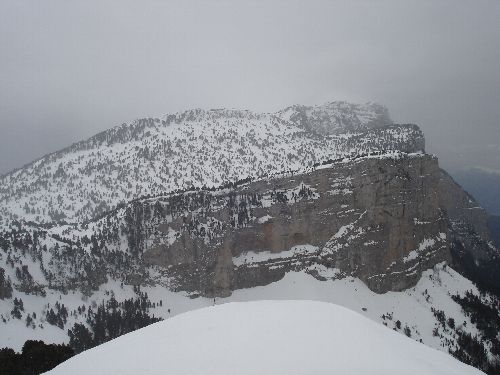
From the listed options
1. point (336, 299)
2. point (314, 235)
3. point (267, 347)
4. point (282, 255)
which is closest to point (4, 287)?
point (282, 255)

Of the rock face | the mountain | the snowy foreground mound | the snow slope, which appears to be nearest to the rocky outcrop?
the snow slope

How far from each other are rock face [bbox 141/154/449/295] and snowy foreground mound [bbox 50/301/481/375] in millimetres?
144139

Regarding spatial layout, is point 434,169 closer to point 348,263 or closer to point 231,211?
point 348,263

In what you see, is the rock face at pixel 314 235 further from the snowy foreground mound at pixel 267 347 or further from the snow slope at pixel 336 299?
the snowy foreground mound at pixel 267 347

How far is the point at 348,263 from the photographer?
548ft

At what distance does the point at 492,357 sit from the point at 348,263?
52760mm

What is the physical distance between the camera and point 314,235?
171625mm

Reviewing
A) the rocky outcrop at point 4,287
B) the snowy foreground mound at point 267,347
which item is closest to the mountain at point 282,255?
the rocky outcrop at point 4,287

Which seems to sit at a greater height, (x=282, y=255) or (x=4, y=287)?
(x=4, y=287)

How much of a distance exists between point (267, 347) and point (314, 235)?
15443cm

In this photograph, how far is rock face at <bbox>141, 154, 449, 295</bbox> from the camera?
6580 inches

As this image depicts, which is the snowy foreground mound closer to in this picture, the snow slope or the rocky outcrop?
the snow slope

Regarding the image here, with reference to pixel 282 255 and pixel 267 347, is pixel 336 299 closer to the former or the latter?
pixel 282 255

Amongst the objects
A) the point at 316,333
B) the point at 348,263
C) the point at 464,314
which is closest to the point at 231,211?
the point at 348,263
